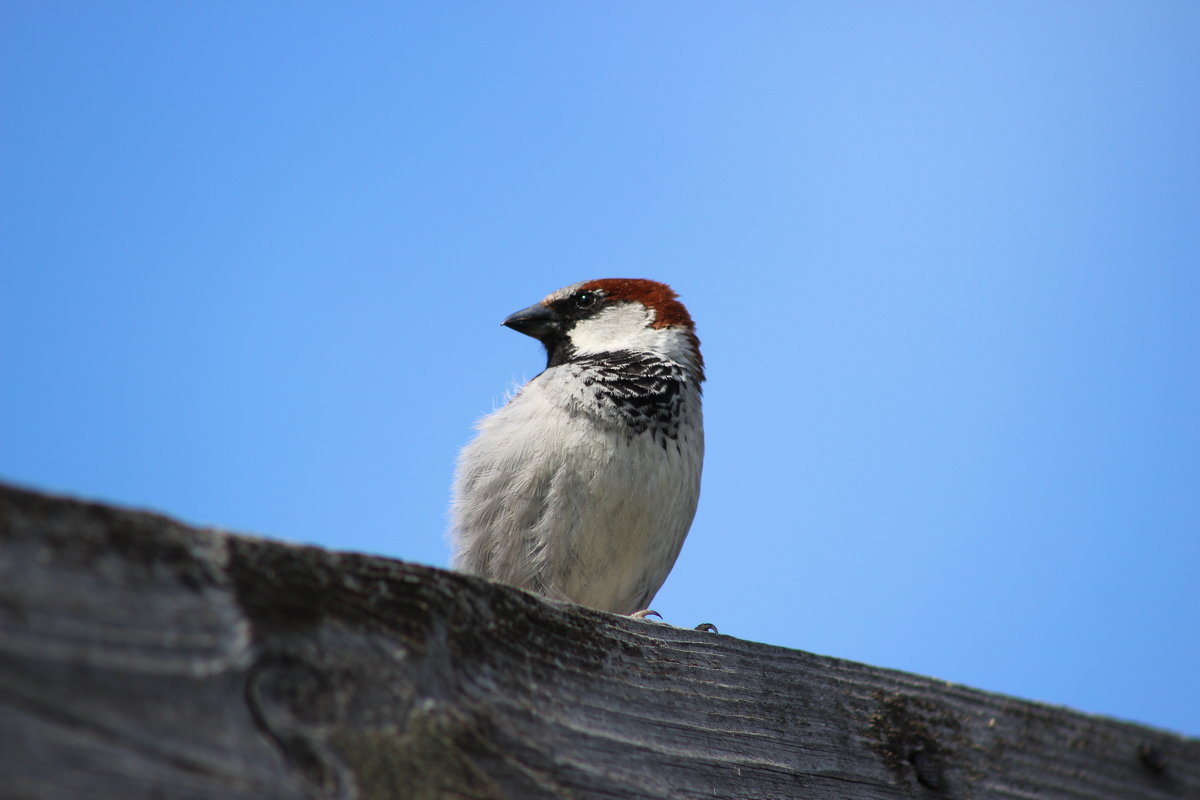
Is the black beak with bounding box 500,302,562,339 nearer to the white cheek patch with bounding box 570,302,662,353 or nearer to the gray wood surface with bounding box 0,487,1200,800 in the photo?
the white cheek patch with bounding box 570,302,662,353

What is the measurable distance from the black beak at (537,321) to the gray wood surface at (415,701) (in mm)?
2414

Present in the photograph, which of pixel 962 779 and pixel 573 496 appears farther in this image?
pixel 573 496

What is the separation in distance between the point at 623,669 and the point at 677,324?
7.91 feet

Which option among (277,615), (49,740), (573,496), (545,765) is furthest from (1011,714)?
(573,496)

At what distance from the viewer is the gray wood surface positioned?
88 centimetres

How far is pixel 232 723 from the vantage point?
3.11 feet

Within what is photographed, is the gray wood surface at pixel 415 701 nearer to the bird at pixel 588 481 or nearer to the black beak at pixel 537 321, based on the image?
the bird at pixel 588 481

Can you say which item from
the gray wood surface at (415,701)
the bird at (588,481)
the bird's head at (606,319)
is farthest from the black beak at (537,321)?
the gray wood surface at (415,701)

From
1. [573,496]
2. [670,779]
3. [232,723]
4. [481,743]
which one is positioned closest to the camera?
[232,723]

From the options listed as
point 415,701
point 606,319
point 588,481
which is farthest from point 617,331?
point 415,701

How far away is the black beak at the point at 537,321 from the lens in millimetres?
3832

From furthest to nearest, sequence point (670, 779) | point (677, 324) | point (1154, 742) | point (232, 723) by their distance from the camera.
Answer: point (677, 324)
point (1154, 742)
point (670, 779)
point (232, 723)

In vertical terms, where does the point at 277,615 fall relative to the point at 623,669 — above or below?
below

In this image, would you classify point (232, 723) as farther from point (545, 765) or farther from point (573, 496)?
point (573, 496)
